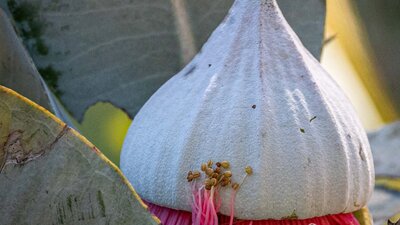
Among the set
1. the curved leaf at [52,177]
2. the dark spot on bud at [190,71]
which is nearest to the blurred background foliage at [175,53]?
the dark spot on bud at [190,71]

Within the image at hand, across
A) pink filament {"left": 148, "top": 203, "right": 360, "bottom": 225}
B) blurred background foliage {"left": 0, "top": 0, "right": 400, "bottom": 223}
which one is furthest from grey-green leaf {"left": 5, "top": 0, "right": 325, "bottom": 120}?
pink filament {"left": 148, "top": 203, "right": 360, "bottom": 225}

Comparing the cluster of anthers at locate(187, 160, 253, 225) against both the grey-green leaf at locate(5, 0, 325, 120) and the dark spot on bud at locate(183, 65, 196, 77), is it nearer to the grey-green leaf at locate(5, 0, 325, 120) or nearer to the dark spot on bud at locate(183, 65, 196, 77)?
the dark spot on bud at locate(183, 65, 196, 77)

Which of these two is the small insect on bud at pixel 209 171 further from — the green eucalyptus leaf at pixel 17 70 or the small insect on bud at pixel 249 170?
the green eucalyptus leaf at pixel 17 70

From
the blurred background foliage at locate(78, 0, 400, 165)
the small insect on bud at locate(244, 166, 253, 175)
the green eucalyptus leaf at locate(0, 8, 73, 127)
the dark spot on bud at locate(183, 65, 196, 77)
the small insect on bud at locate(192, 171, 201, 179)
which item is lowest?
the blurred background foliage at locate(78, 0, 400, 165)

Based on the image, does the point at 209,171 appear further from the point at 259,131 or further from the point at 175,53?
the point at 175,53

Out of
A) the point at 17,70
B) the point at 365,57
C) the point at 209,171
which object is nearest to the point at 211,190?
the point at 209,171

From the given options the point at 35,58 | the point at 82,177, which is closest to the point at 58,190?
the point at 82,177
